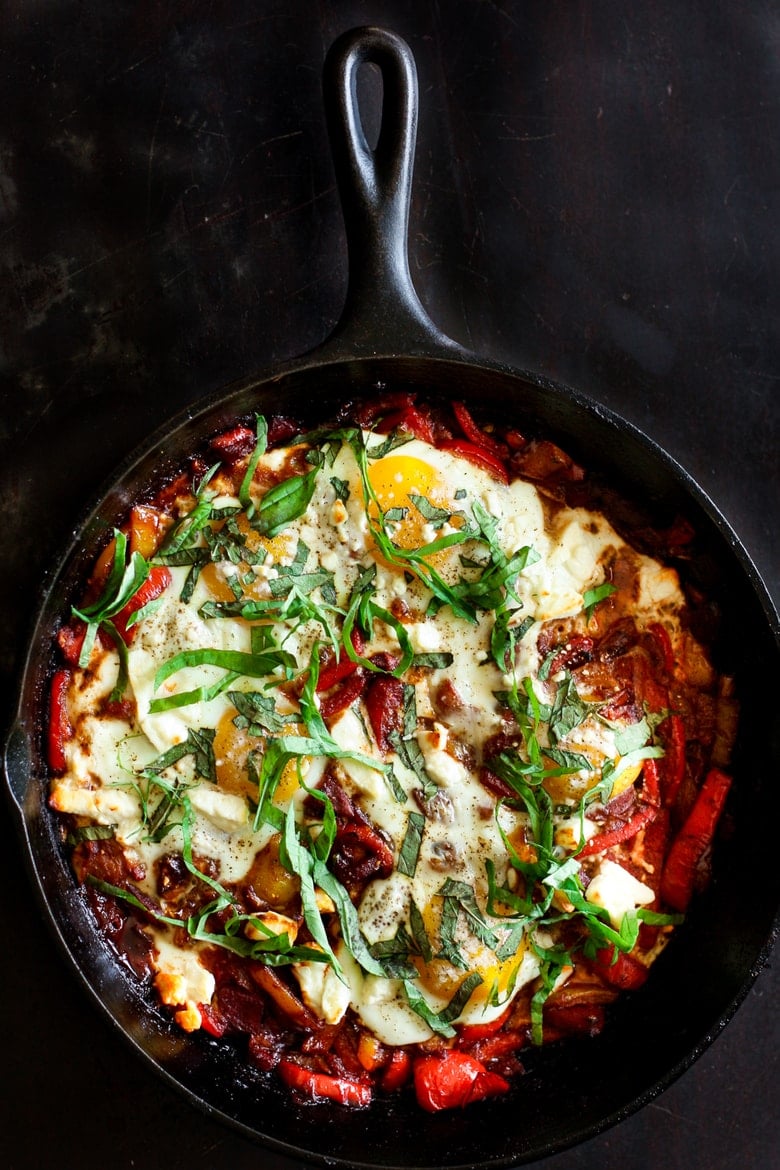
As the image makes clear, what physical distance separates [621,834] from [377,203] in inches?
84.0

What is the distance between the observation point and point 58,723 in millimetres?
3193

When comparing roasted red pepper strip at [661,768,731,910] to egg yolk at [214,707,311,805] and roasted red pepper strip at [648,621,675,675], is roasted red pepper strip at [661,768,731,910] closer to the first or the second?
roasted red pepper strip at [648,621,675,675]

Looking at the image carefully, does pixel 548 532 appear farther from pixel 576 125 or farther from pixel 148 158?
pixel 148 158

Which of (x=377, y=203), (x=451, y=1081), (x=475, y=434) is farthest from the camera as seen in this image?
(x=475, y=434)

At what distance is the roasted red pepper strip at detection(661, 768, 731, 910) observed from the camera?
333 centimetres

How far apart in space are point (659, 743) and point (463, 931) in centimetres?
89

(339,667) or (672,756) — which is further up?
(339,667)

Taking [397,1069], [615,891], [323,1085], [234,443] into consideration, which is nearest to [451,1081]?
[397,1069]

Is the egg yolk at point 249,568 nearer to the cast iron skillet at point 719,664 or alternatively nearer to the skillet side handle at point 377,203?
the cast iron skillet at point 719,664

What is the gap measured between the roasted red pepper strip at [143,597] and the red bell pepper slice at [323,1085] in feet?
4.92

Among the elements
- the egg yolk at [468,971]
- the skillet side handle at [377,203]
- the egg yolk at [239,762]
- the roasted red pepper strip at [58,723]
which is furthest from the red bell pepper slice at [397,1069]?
the skillet side handle at [377,203]

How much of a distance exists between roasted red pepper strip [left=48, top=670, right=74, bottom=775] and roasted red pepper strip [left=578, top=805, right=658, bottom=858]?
1.68 meters

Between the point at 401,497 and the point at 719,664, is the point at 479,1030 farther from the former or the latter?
the point at 401,497

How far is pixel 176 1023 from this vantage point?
3273mm
